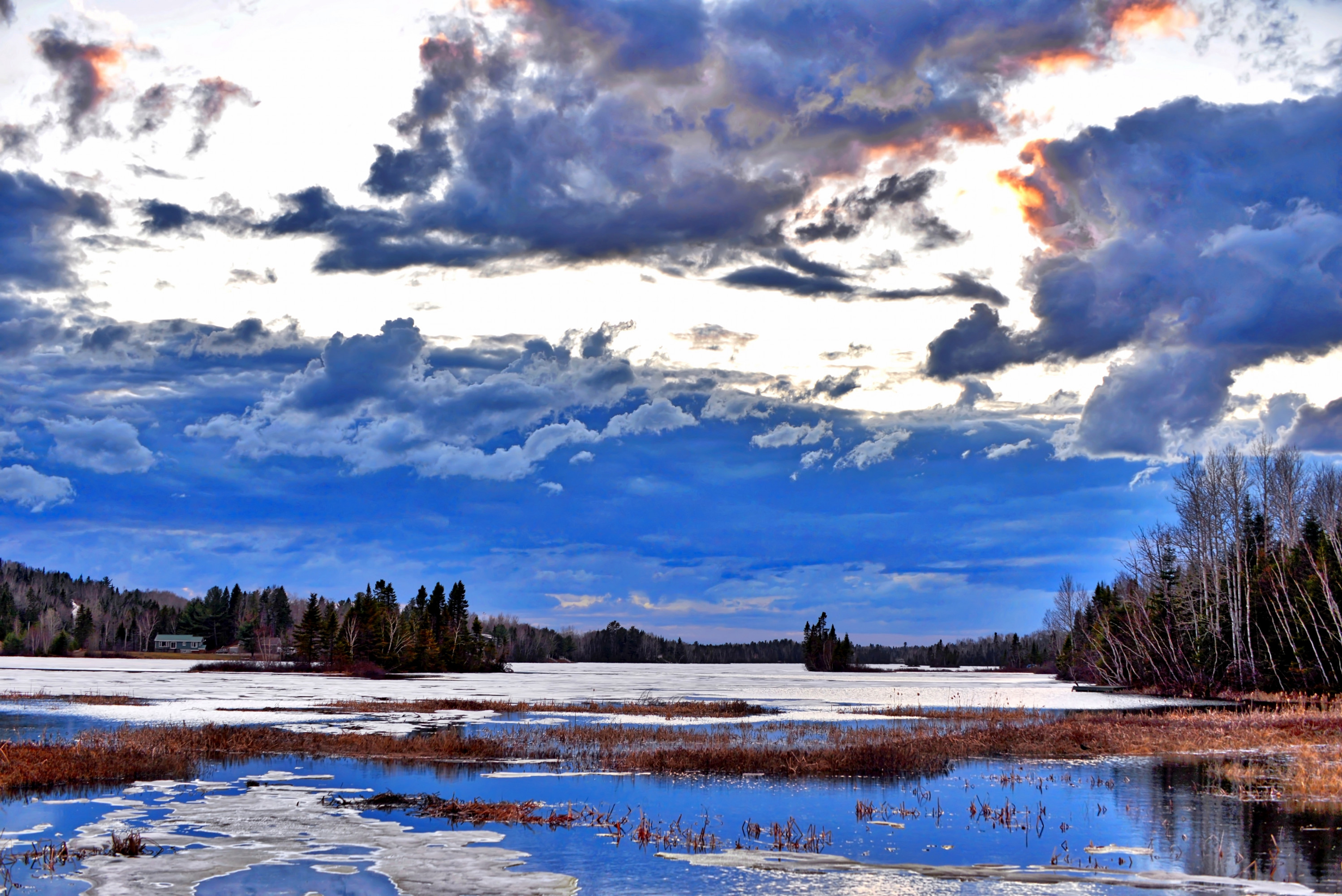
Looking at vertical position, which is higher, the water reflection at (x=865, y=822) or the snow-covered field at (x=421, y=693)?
the water reflection at (x=865, y=822)

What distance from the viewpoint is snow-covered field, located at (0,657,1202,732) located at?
50562mm

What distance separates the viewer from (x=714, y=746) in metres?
37.1

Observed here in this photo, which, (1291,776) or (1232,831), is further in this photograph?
(1291,776)

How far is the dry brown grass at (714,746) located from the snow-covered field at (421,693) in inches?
262

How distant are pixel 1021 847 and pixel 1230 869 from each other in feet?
13.0

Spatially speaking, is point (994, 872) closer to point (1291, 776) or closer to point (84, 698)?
point (1291, 776)

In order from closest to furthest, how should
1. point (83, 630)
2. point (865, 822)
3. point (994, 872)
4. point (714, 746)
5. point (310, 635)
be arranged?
point (994, 872), point (865, 822), point (714, 746), point (310, 635), point (83, 630)

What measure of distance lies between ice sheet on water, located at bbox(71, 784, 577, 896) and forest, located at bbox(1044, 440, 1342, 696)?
222 feet

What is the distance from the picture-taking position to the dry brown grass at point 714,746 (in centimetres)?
2980

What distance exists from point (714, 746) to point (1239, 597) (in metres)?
62.1

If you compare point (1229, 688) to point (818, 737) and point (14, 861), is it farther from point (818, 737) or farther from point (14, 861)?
point (14, 861)

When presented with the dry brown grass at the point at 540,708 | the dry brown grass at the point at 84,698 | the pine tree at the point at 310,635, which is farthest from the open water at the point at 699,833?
the pine tree at the point at 310,635

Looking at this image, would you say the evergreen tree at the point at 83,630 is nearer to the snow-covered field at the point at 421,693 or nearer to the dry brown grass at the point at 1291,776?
A: the snow-covered field at the point at 421,693

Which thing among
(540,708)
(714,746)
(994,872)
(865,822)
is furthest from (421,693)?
(994,872)
